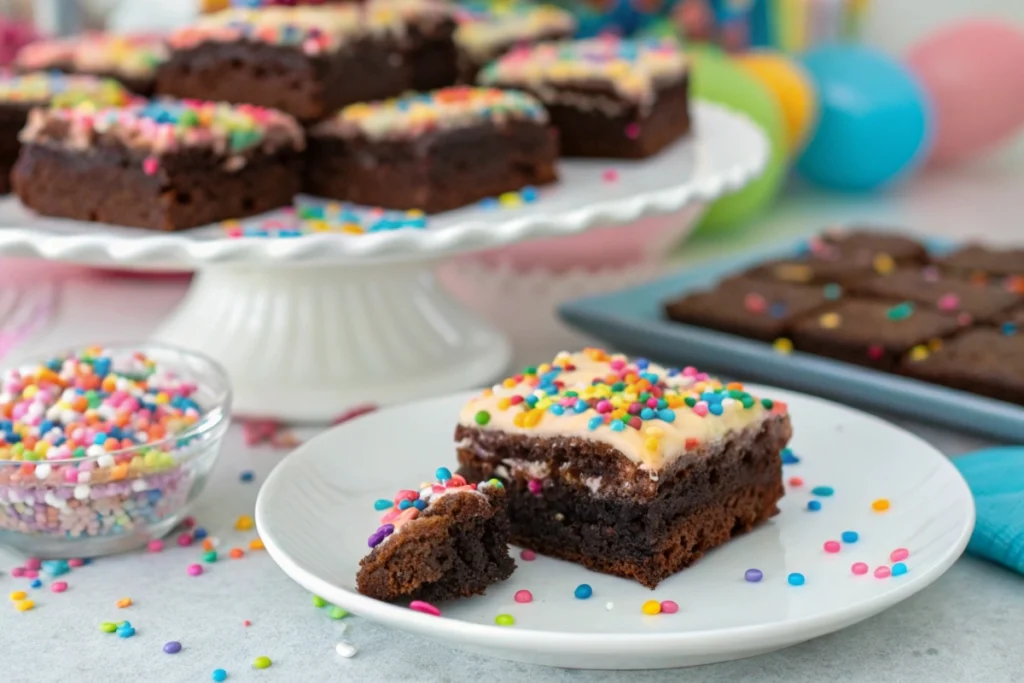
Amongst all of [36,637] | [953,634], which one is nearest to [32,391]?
[36,637]

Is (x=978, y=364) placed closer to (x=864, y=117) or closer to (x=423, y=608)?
(x=423, y=608)

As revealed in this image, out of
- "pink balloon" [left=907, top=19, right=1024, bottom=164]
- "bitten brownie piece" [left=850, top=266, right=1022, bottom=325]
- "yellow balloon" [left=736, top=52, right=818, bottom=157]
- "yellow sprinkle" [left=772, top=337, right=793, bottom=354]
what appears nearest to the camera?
"yellow sprinkle" [left=772, top=337, right=793, bottom=354]

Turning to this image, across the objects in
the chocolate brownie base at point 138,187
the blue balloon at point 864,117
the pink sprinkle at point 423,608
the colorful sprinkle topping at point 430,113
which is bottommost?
the blue balloon at point 864,117

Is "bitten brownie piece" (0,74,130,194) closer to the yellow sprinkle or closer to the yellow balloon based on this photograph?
the yellow sprinkle

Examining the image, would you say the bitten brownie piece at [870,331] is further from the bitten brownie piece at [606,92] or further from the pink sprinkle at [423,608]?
the pink sprinkle at [423,608]

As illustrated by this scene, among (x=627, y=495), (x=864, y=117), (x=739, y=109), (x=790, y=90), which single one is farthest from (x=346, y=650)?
(x=864, y=117)

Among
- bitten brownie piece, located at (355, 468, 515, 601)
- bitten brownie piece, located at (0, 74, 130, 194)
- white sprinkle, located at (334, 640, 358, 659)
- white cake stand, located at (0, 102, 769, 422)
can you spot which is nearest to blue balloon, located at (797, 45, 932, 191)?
white cake stand, located at (0, 102, 769, 422)

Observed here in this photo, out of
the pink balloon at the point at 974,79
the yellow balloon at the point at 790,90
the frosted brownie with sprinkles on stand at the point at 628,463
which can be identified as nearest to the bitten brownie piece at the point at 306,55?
the frosted brownie with sprinkles on stand at the point at 628,463
